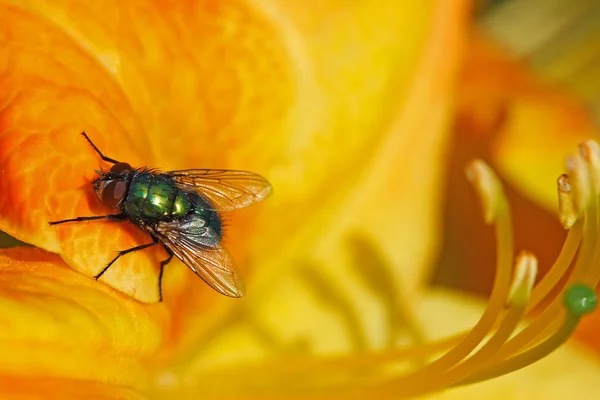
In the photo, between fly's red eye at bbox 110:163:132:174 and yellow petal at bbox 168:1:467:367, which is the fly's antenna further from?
yellow petal at bbox 168:1:467:367

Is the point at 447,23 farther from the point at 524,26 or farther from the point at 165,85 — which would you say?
the point at 165,85

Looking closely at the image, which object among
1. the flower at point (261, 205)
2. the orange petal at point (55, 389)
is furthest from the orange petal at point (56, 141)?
the orange petal at point (55, 389)

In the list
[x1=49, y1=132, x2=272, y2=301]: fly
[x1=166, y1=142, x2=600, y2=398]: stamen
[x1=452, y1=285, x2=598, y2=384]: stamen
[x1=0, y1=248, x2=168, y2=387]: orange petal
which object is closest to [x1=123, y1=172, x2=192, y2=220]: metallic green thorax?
[x1=49, y1=132, x2=272, y2=301]: fly

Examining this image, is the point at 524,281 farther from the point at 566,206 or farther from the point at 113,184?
the point at 113,184

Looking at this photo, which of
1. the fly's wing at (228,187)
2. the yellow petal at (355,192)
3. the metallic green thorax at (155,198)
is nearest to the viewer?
the metallic green thorax at (155,198)

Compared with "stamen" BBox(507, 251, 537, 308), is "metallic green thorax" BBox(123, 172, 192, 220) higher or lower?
higher

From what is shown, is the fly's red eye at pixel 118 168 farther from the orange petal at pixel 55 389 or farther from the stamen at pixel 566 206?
the stamen at pixel 566 206
